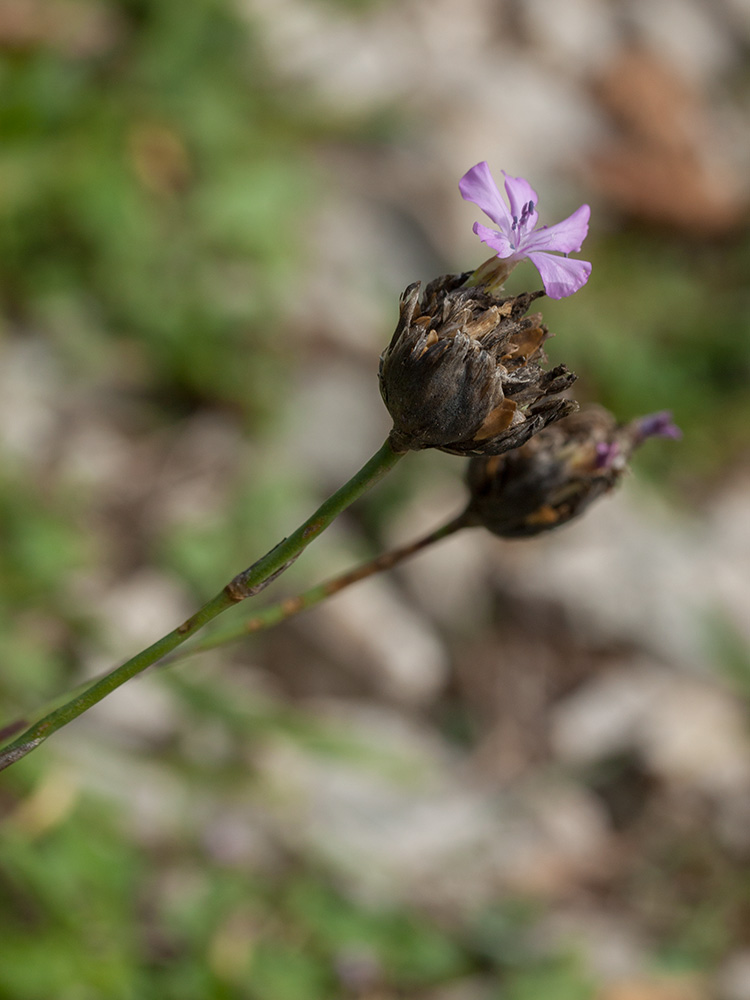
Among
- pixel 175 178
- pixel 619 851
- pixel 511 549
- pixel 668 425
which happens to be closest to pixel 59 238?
pixel 175 178

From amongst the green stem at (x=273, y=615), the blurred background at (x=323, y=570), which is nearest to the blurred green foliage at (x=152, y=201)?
the blurred background at (x=323, y=570)

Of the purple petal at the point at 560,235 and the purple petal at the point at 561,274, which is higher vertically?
the purple petal at the point at 560,235

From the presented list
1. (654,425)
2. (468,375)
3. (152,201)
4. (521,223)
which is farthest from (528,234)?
(152,201)

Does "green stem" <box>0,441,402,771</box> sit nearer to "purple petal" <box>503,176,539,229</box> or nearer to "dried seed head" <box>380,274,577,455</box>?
"dried seed head" <box>380,274,577,455</box>

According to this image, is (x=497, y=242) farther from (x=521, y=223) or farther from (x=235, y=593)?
(x=235, y=593)

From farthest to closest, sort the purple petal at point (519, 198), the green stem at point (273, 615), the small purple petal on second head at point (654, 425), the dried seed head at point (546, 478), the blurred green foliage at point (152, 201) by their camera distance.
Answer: the blurred green foliage at point (152, 201)
the small purple petal on second head at point (654, 425)
the dried seed head at point (546, 478)
the green stem at point (273, 615)
the purple petal at point (519, 198)

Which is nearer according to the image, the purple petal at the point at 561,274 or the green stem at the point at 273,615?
the purple petal at the point at 561,274

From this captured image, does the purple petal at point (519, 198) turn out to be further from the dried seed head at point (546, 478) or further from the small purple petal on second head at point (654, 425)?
the small purple petal on second head at point (654, 425)
